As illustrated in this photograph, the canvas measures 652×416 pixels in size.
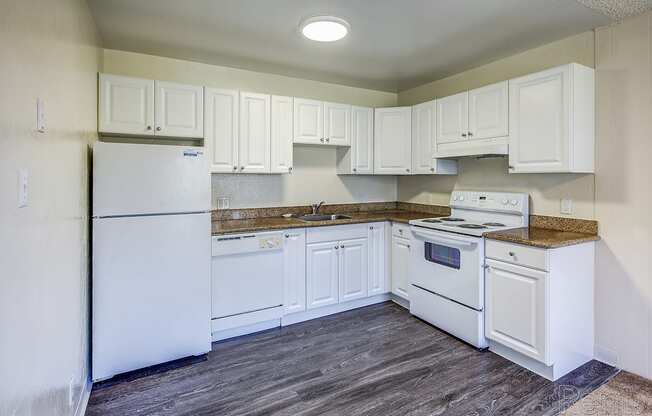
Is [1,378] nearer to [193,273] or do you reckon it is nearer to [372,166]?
[193,273]

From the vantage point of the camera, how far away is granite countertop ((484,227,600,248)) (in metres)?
2.27

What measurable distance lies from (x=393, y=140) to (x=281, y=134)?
1.27 meters

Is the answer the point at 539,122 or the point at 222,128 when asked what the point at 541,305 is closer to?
the point at 539,122

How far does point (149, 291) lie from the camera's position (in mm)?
2402

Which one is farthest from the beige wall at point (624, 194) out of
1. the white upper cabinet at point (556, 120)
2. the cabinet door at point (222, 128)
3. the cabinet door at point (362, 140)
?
the cabinet door at point (222, 128)

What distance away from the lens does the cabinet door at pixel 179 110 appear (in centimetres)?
282

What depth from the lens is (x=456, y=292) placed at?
2.85 m

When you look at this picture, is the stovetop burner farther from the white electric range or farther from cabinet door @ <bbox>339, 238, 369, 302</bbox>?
cabinet door @ <bbox>339, 238, 369, 302</bbox>

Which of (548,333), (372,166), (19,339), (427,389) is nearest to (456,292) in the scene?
(548,333)

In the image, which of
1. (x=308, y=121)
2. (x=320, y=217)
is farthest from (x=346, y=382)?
(x=308, y=121)

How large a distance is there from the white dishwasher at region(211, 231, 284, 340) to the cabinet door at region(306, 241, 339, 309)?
29 cm

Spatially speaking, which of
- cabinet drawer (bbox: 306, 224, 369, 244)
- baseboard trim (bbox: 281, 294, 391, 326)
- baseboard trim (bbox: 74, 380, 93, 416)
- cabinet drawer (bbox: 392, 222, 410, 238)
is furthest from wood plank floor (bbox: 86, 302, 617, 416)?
cabinet drawer (bbox: 392, 222, 410, 238)

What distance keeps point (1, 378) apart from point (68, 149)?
1167mm

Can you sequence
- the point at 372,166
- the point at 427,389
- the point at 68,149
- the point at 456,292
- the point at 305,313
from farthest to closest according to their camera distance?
the point at 372,166, the point at 305,313, the point at 456,292, the point at 427,389, the point at 68,149
